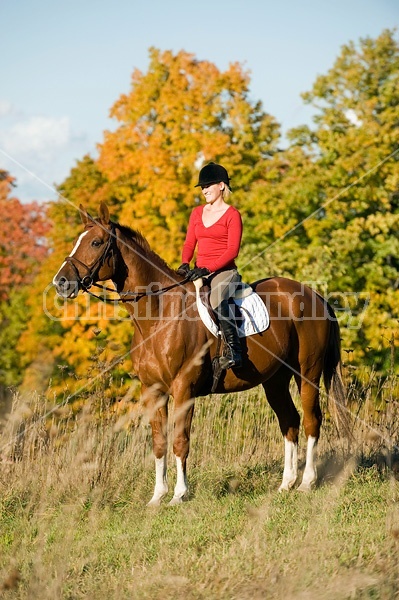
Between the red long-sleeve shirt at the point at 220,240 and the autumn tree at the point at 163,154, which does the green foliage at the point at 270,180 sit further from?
the red long-sleeve shirt at the point at 220,240

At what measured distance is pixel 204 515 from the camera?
20.1ft

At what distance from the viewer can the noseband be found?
661 centimetres

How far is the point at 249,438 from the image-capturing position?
891 cm

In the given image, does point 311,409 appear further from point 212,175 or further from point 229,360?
point 212,175

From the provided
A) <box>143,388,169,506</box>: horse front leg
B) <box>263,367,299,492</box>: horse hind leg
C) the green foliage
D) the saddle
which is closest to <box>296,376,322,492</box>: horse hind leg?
<box>263,367,299,492</box>: horse hind leg

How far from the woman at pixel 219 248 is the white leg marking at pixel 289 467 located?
1.32m

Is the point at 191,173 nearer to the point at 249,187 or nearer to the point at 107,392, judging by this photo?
the point at 249,187

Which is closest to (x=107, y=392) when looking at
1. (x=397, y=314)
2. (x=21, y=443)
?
(x=21, y=443)

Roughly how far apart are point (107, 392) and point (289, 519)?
2.55 m

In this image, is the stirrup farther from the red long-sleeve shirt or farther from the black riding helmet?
the black riding helmet

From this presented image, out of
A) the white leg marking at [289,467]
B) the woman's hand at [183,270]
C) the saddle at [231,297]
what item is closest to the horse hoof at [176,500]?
the white leg marking at [289,467]

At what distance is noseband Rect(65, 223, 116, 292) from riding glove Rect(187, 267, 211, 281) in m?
0.75

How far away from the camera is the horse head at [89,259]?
6.51 metres

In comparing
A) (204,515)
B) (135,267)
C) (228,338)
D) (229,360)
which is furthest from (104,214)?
(204,515)
